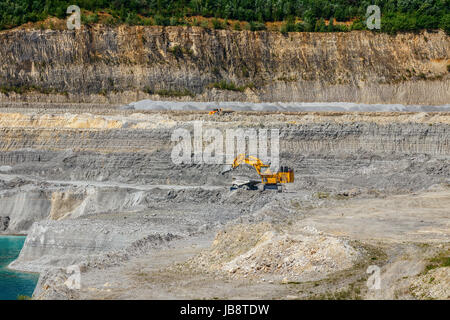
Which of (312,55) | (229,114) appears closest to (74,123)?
(229,114)

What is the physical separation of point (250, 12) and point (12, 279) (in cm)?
4023

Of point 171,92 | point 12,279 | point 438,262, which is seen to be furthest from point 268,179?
point 171,92

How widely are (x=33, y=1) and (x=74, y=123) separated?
1676 cm

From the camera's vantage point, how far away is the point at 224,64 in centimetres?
5550

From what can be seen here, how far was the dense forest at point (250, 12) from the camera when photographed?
182ft

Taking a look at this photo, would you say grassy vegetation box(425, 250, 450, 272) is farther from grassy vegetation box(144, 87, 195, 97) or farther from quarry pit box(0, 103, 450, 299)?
grassy vegetation box(144, 87, 195, 97)

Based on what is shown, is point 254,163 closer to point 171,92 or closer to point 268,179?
point 268,179

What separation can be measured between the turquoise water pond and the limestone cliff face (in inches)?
1026

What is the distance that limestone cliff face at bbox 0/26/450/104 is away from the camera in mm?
53031

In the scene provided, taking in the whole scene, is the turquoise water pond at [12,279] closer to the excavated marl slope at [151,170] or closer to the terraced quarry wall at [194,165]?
the excavated marl slope at [151,170]

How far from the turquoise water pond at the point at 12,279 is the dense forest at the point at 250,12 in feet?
97.5

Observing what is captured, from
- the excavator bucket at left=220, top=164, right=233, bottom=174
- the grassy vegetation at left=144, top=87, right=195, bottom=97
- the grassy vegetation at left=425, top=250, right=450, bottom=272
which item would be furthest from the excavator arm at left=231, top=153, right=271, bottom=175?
the grassy vegetation at left=144, top=87, right=195, bottom=97

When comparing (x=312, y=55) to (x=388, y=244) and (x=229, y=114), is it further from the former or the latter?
(x=388, y=244)

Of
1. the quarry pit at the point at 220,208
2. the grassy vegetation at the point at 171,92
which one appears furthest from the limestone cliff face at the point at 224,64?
the quarry pit at the point at 220,208
